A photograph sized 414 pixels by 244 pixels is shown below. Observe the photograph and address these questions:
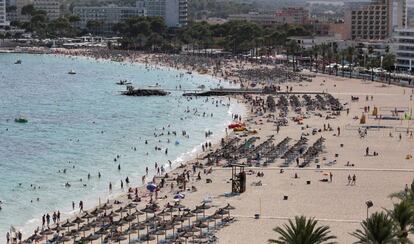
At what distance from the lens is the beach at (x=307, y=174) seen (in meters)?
33.5

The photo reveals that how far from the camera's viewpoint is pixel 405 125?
6025 centimetres

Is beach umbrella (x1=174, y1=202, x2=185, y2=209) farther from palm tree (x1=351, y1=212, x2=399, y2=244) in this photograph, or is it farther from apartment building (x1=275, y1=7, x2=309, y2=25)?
apartment building (x1=275, y1=7, x2=309, y2=25)

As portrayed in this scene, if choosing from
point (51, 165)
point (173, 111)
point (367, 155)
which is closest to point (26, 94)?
point (173, 111)

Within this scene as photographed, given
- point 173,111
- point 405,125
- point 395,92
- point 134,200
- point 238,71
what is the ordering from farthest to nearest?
point 238,71 < point 395,92 < point 173,111 < point 405,125 < point 134,200

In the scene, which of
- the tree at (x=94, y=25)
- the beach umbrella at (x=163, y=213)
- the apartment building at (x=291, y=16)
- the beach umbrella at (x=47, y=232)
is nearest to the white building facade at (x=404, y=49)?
the beach umbrella at (x=163, y=213)

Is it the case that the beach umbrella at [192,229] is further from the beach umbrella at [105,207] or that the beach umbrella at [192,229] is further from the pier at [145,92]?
the pier at [145,92]

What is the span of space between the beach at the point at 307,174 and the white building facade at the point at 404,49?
3122 centimetres

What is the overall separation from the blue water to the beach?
3.01m

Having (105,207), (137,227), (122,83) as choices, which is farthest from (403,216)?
(122,83)

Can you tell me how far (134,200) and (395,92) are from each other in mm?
49764

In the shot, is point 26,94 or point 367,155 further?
point 26,94

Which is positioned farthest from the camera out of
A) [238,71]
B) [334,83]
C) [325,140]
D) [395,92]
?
[238,71]

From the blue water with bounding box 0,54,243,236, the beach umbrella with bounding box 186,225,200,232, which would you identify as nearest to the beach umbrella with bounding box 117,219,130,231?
the beach umbrella with bounding box 186,225,200,232

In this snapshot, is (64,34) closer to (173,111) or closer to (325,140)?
(173,111)
